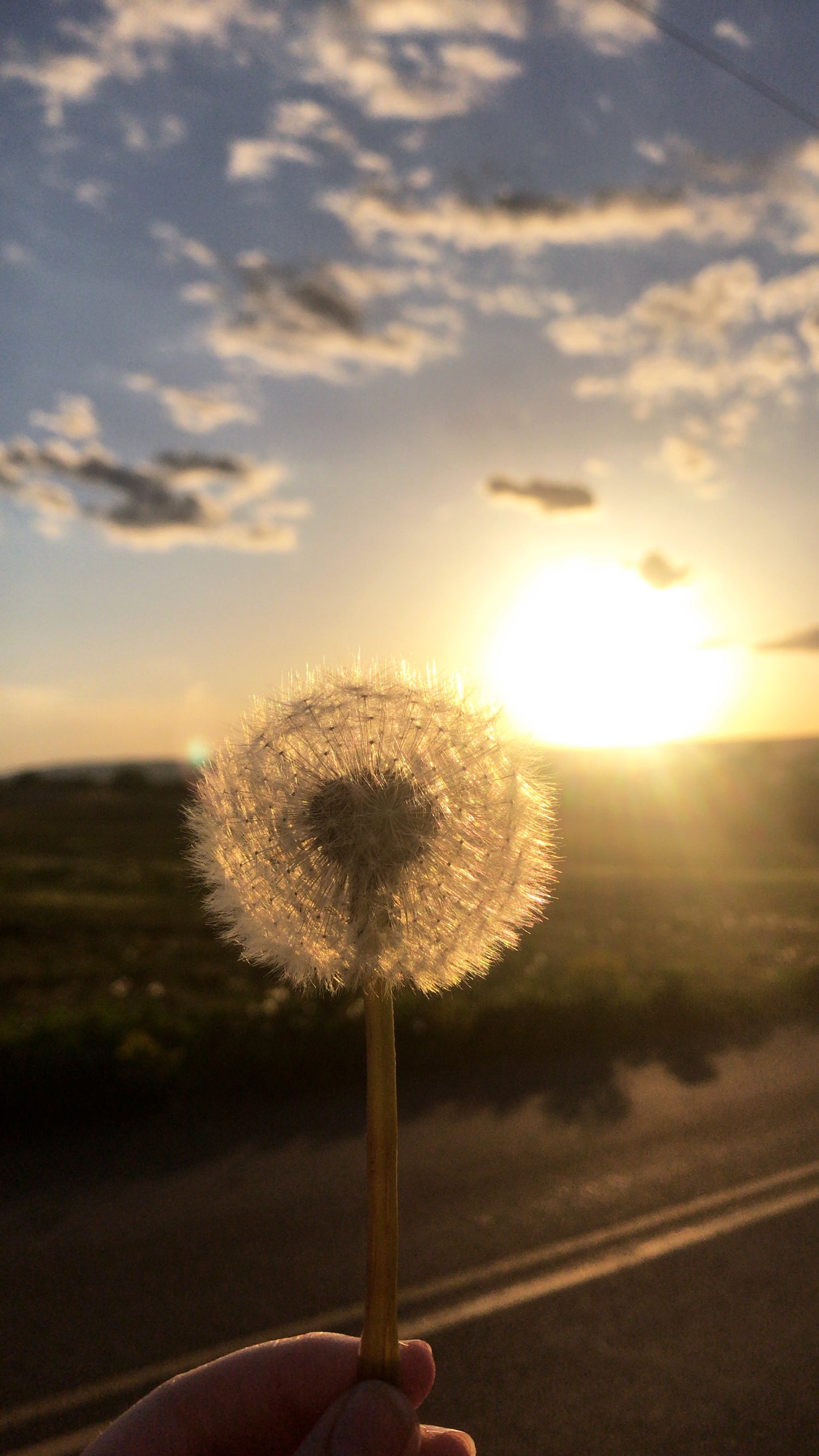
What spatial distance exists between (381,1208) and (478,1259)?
638 cm

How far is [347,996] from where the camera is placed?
12547 mm

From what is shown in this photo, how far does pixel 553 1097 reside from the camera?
420 inches

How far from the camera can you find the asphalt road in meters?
5.80

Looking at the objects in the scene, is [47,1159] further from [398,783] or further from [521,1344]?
[398,783]

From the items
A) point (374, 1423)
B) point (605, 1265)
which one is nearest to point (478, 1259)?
point (605, 1265)

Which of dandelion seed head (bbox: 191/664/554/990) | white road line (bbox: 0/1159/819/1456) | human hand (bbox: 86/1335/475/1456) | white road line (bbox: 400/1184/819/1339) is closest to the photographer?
human hand (bbox: 86/1335/475/1456)

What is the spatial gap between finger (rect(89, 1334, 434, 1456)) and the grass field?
3.49 ft

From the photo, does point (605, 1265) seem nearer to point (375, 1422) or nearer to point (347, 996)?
point (347, 996)

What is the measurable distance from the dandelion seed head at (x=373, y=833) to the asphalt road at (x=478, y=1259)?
15.3 ft

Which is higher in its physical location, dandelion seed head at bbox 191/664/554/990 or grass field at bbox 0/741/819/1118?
dandelion seed head at bbox 191/664/554/990

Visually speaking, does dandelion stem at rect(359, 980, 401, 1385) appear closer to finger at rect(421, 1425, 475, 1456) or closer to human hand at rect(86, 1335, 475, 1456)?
human hand at rect(86, 1335, 475, 1456)

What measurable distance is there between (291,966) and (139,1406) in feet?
3.07

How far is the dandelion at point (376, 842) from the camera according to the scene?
2098 mm

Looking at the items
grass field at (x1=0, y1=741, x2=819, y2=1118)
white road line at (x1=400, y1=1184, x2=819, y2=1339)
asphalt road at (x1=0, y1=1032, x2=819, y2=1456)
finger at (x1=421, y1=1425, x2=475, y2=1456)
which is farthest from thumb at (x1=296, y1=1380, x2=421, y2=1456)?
white road line at (x1=400, y1=1184, x2=819, y2=1339)
